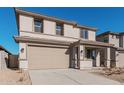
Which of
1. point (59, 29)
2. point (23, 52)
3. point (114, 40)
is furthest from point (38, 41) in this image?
point (114, 40)

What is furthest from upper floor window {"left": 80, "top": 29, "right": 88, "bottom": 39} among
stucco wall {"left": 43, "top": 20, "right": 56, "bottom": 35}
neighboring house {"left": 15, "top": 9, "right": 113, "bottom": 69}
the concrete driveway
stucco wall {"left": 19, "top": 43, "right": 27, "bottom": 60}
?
the concrete driveway

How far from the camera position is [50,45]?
13.9 m

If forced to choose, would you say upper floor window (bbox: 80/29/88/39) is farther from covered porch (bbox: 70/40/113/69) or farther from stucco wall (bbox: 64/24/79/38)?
covered porch (bbox: 70/40/113/69)

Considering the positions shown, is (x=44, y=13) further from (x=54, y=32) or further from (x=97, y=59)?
(x=97, y=59)

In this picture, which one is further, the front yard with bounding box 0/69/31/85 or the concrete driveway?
the concrete driveway

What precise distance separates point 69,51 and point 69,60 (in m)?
1.01

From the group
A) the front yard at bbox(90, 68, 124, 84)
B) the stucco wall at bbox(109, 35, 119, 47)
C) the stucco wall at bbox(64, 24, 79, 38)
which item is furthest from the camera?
the stucco wall at bbox(109, 35, 119, 47)

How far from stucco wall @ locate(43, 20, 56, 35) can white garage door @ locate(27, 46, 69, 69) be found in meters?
2.16

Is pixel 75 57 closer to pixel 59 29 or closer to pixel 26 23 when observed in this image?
pixel 59 29

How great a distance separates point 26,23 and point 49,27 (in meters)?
2.63

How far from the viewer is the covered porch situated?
1354cm

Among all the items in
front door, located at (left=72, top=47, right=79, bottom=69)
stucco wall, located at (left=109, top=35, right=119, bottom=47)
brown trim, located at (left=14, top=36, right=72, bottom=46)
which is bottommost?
front door, located at (left=72, top=47, right=79, bottom=69)

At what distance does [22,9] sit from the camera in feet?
45.4
